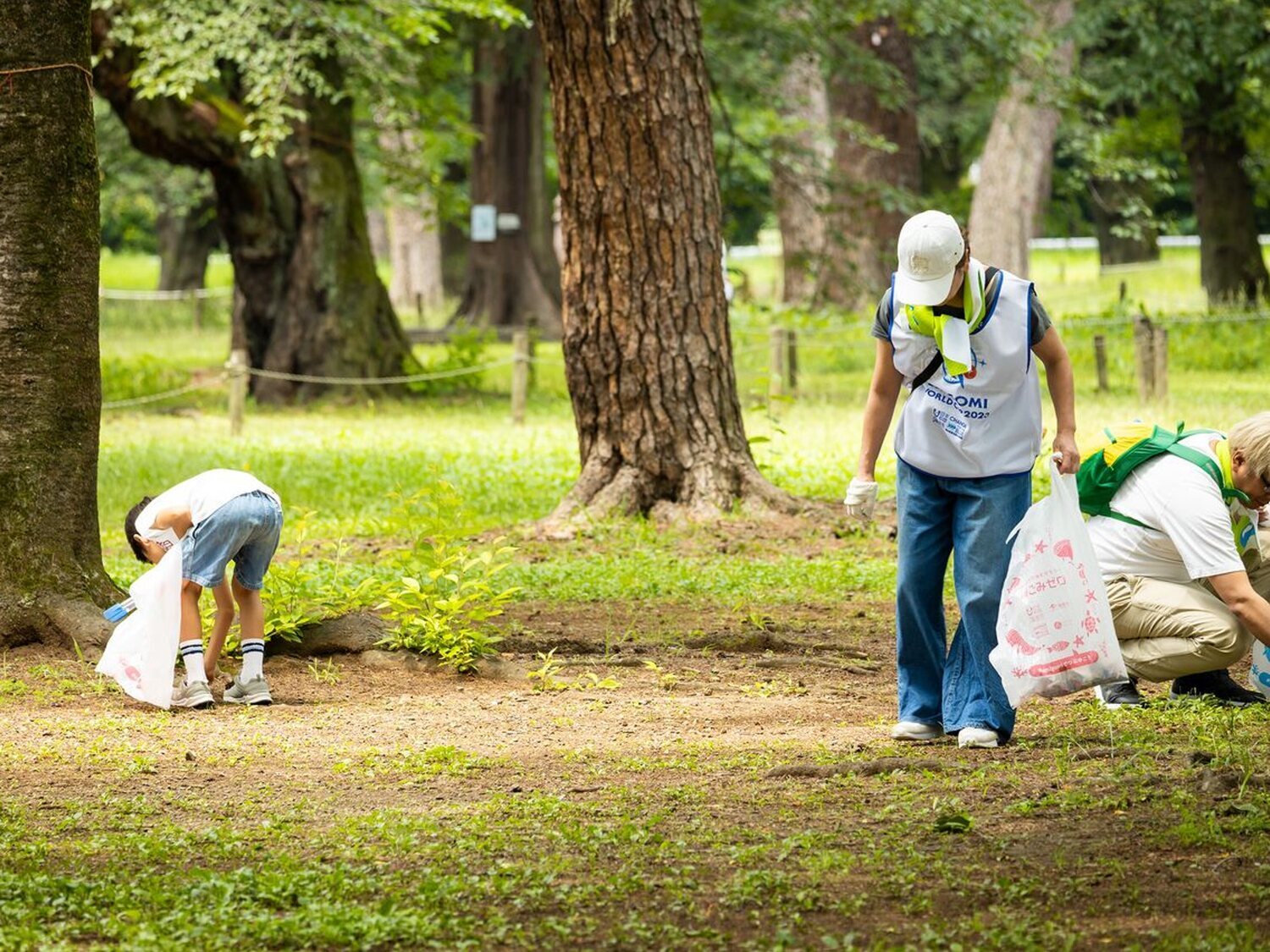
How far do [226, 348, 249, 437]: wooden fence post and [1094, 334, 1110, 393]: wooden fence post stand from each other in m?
8.97

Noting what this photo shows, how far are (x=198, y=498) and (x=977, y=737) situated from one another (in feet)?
9.25

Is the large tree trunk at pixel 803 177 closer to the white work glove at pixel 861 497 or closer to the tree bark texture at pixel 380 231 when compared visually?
the white work glove at pixel 861 497

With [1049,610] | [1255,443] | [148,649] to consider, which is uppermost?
[1255,443]

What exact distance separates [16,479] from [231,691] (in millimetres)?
1287

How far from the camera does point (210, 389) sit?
21.9 metres

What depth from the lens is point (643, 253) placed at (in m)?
10.2

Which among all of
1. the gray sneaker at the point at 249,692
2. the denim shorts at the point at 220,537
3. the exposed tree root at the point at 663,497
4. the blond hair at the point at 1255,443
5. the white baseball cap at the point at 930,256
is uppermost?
the white baseball cap at the point at 930,256

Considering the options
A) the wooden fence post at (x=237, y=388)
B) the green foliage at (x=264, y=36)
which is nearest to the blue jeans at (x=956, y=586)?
the green foliage at (x=264, y=36)

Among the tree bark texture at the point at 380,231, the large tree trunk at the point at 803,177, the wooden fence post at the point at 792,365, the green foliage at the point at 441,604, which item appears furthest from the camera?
the tree bark texture at the point at 380,231

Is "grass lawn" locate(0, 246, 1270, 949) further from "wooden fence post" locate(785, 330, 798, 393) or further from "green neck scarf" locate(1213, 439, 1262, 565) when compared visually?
"wooden fence post" locate(785, 330, 798, 393)

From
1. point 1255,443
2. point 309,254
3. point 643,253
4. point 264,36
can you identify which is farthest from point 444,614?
point 309,254

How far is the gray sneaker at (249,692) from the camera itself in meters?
6.36

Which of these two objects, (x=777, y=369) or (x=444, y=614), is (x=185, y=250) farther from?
(x=444, y=614)

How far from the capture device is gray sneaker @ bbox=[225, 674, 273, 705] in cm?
636
